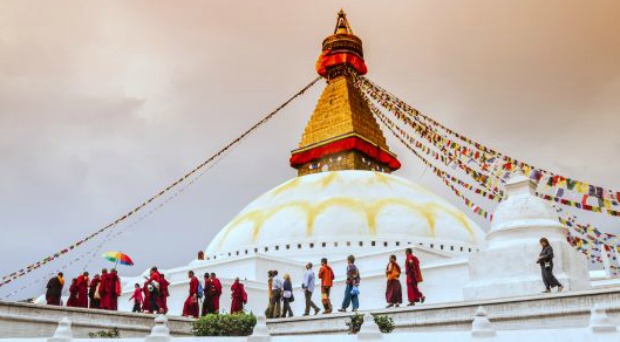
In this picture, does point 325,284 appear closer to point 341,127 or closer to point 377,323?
point 377,323

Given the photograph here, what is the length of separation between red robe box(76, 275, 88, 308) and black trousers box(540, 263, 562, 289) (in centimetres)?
960

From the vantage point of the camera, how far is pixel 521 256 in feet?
35.3

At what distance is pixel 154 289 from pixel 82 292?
5.20ft

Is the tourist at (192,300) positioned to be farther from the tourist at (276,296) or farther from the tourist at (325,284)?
the tourist at (325,284)

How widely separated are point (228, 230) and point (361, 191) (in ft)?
17.5

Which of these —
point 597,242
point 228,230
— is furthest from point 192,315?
point 597,242

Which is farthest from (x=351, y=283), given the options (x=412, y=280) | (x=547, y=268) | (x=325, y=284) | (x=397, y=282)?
(x=547, y=268)

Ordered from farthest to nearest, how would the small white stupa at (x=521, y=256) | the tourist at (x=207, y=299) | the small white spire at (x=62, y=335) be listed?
the tourist at (x=207, y=299) < the small white stupa at (x=521, y=256) < the small white spire at (x=62, y=335)

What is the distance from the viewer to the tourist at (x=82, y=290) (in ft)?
42.8

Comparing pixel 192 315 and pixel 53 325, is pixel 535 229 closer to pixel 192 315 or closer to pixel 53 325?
pixel 192 315

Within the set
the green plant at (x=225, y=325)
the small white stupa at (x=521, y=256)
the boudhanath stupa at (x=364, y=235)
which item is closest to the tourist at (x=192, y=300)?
the green plant at (x=225, y=325)

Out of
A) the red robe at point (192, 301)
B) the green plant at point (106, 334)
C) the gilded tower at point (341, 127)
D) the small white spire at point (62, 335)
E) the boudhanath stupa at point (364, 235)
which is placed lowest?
the green plant at point (106, 334)

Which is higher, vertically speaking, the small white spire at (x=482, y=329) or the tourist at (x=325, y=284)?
the tourist at (x=325, y=284)

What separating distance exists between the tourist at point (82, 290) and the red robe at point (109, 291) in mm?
398
